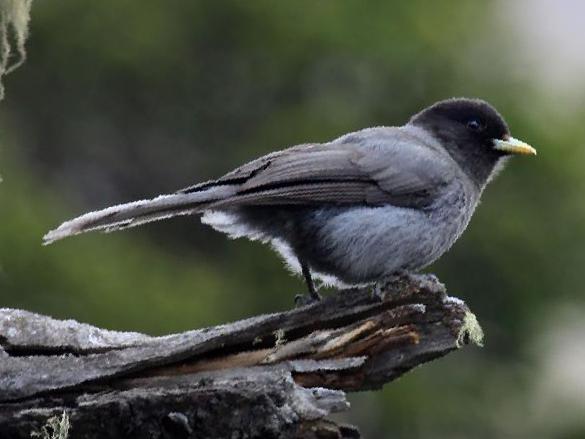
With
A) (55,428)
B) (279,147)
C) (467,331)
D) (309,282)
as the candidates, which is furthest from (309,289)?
(279,147)

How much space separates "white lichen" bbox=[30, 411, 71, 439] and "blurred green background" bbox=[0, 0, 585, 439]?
8200 millimetres

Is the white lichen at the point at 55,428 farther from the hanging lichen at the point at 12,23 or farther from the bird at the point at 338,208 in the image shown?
the hanging lichen at the point at 12,23

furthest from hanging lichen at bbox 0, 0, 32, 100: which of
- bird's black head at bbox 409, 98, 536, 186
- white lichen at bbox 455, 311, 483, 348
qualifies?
bird's black head at bbox 409, 98, 536, 186

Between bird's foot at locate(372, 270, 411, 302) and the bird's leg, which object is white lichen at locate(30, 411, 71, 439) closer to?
bird's foot at locate(372, 270, 411, 302)

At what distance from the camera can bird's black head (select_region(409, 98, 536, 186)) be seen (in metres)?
8.75

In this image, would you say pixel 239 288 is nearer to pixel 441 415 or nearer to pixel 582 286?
pixel 441 415

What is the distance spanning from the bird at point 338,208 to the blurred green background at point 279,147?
6.58 metres

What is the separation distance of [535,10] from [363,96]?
3000 millimetres

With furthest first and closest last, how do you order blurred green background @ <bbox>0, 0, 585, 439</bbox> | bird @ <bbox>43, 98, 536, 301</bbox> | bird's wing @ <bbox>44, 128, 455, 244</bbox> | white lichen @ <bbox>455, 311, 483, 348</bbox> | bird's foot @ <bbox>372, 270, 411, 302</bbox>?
1. blurred green background @ <bbox>0, 0, 585, 439</bbox>
2. bird @ <bbox>43, 98, 536, 301</bbox>
3. bird's wing @ <bbox>44, 128, 455, 244</bbox>
4. bird's foot @ <bbox>372, 270, 411, 302</bbox>
5. white lichen @ <bbox>455, 311, 483, 348</bbox>

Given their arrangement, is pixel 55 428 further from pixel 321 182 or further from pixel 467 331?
pixel 321 182

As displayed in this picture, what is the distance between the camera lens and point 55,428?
5.69 m

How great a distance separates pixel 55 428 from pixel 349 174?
2523 millimetres

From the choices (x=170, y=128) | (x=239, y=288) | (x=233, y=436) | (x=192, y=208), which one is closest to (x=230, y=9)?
(x=170, y=128)

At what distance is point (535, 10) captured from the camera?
17734mm
